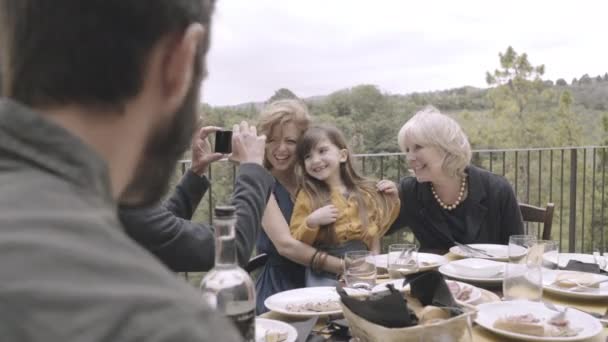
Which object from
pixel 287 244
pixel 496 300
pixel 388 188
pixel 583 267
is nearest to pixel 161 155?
pixel 496 300

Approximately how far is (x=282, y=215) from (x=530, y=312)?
1376 mm

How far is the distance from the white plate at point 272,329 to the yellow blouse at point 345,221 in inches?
46.5

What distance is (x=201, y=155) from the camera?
196cm

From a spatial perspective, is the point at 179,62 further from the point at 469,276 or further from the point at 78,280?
the point at 469,276

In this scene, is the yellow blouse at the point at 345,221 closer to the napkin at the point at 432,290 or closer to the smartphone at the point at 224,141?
the smartphone at the point at 224,141

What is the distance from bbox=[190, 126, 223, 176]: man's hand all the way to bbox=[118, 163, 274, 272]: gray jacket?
345 mm

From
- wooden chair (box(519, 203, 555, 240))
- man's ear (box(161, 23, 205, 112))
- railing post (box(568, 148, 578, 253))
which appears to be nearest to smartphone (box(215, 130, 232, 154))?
man's ear (box(161, 23, 205, 112))

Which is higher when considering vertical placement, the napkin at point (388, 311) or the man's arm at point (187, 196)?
the man's arm at point (187, 196)

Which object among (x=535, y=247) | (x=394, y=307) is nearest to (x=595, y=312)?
(x=535, y=247)

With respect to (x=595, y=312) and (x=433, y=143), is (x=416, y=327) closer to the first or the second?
(x=595, y=312)

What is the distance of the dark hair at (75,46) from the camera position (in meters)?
0.44

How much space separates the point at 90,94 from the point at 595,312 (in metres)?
1.40

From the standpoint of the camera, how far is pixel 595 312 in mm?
1407

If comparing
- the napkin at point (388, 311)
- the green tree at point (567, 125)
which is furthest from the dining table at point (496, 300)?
the green tree at point (567, 125)
